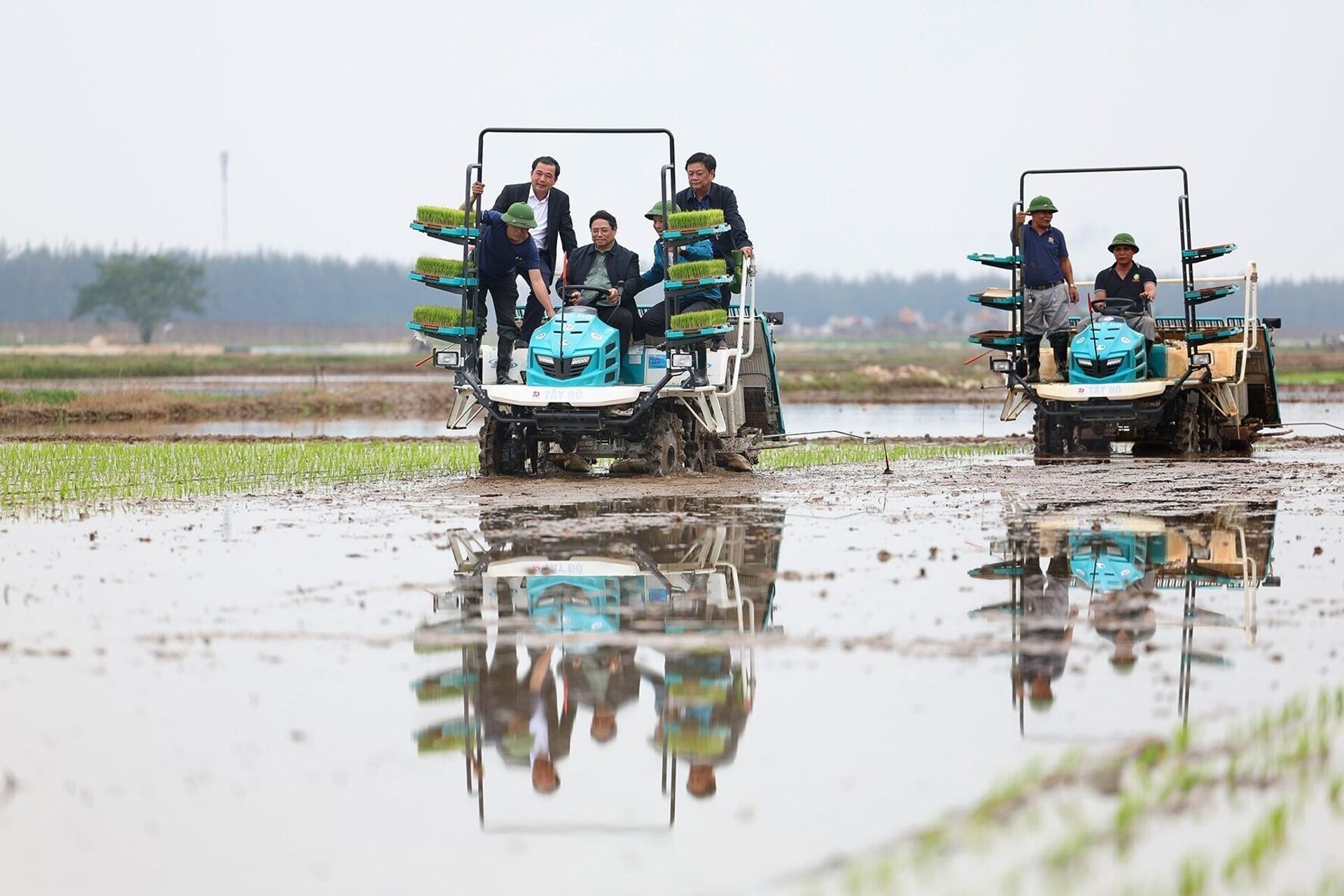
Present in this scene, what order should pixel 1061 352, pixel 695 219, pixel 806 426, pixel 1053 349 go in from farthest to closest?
pixel 806 426, pixel 1053 349, pixel 1061 352, pixel 695 219

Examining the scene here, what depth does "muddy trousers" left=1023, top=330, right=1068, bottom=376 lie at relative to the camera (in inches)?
711

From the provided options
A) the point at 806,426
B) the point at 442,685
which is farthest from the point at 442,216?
the point at 806,426

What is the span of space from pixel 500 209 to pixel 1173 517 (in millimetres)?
5936

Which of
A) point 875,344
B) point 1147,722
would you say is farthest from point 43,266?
point 1147,722

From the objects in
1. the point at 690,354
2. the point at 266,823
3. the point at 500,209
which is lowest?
the point at 266,823

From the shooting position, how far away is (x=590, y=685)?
556 cm

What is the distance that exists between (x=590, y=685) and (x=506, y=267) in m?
8.98

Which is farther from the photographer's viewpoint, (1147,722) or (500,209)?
(500,209)

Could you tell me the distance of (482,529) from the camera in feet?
33.8

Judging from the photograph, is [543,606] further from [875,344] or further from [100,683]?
[875,344]

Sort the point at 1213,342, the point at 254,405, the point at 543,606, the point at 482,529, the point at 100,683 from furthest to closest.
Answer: the point at 254,405, the point at 1213,342, the point at 482,529, the point at 543,606, the point at 100,683

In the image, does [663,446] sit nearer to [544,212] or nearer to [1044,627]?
[544,212]

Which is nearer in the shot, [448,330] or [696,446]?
[448,330]

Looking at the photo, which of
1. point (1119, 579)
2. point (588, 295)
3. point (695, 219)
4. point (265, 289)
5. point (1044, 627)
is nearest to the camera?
point (1044, 627)
